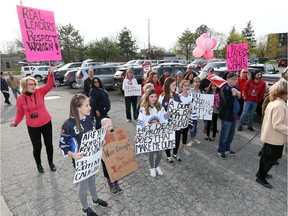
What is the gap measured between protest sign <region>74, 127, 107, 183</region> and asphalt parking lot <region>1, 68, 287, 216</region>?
0.76 metres

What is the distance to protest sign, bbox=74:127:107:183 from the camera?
2.43 metres

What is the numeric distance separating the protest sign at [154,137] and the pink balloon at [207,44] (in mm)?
7437

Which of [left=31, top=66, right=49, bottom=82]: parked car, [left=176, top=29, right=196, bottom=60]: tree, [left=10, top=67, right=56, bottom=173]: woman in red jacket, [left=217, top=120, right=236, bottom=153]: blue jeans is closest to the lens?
[left=10, top=67, right=56, bottom=173]: woman in red jacket

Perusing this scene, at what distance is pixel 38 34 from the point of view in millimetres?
3611

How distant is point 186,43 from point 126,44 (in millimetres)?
16134

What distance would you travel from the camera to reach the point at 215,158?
4324mm

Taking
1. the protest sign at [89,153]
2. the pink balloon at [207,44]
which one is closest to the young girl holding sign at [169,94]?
the protest sign at [89,153]

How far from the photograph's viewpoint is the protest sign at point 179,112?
155 inches

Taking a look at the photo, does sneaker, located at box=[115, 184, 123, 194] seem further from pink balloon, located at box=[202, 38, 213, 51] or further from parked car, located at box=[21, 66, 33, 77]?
parked car, located at box=[21, 66, 33, 77]

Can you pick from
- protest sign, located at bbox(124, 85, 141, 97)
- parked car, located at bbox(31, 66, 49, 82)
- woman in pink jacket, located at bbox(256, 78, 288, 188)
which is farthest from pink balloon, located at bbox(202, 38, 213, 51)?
parked car, located at bbox(31, 66, 49, 82)

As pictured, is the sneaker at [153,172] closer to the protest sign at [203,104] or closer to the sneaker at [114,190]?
the sneaker at [114,190]

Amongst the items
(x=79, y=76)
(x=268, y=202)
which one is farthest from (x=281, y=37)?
(x=268, y=202)

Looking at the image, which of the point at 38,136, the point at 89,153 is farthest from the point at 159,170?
the point at 38,136

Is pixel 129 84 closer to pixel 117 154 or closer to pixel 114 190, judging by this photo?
pixel 117 154
